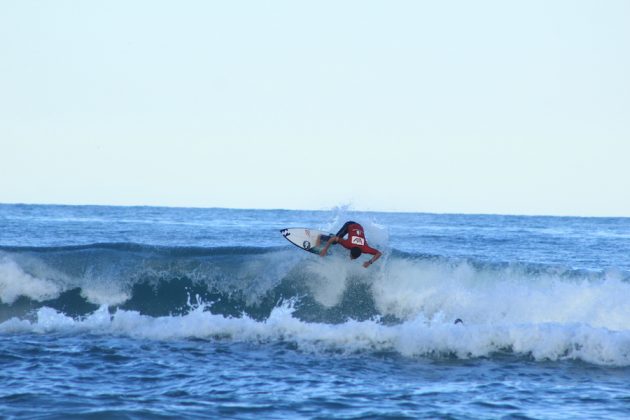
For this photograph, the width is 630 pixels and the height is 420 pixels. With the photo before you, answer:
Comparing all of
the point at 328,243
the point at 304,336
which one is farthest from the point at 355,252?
the point at 304,336

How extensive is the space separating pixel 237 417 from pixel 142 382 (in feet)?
6.99

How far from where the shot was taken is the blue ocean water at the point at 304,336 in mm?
9883

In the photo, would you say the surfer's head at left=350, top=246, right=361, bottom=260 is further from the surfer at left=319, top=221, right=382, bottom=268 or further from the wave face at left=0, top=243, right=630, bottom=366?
the wave face at left=0, top=243, right=630, bottom=366

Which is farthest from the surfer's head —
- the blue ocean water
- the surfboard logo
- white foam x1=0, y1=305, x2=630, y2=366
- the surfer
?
white foam x1=0, y1=305, x2=630, y2=366

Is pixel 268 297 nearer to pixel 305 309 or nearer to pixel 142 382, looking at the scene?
pixel 305 309

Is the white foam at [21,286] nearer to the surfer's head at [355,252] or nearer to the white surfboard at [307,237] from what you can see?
the white surfboard at [307,237]

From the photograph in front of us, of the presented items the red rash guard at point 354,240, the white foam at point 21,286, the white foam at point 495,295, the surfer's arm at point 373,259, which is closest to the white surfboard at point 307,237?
the red rash guard at point 354,240

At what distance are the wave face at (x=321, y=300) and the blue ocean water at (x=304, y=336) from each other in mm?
42

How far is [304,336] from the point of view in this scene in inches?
543

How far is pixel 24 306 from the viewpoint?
1734 centimetres

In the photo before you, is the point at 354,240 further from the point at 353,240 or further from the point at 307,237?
the point at 307,237

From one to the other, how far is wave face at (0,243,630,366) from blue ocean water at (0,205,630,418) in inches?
1.7

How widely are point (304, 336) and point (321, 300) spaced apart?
153 inches

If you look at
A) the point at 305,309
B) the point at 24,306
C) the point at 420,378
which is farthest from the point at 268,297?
the point at 420,378
